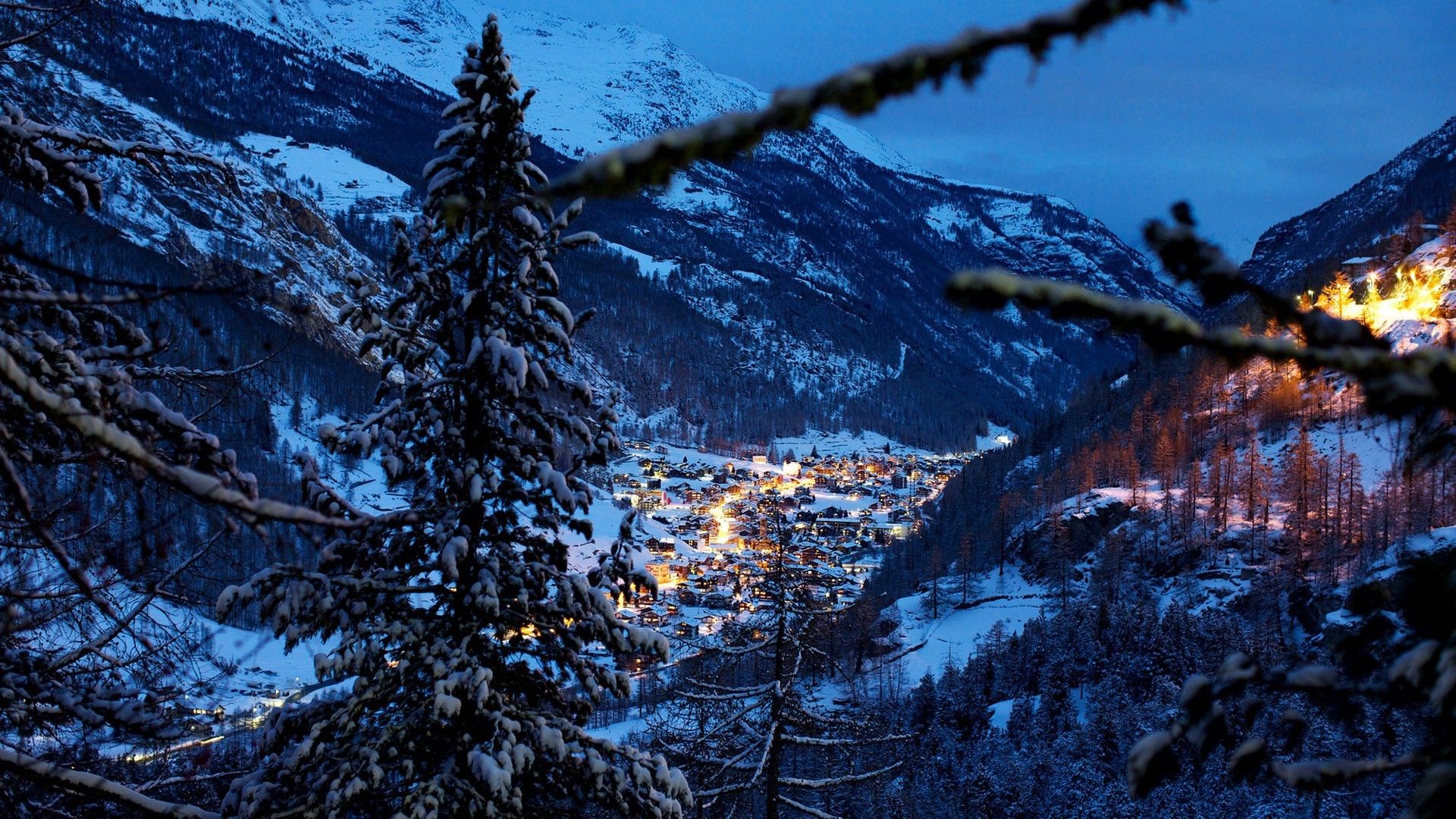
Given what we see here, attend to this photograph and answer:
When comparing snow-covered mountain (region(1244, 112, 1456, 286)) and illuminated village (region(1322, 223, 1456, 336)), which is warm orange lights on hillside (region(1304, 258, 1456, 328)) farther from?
snow-covered mountain (region(1244, 112, 1456, 286))

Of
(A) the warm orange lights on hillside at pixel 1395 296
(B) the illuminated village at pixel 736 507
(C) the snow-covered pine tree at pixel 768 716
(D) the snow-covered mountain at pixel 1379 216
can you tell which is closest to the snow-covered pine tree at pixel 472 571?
(C) the snow-covered pine tree at pixel 768 716

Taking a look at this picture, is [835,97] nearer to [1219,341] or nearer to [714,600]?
[1219,341]

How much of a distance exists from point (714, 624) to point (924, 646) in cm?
1590

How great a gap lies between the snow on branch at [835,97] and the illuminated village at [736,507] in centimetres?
4168

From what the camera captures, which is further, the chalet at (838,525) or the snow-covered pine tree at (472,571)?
the chalet at (838,525)

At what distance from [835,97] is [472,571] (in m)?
6.73

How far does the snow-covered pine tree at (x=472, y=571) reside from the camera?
6.71m

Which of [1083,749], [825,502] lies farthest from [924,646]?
[825,502]

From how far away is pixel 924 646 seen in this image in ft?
196

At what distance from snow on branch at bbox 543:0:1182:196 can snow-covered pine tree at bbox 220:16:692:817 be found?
19.2 feet

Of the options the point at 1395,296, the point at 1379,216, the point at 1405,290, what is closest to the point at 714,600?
the point at 1405,290

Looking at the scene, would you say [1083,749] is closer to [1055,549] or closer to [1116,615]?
[1116,615]

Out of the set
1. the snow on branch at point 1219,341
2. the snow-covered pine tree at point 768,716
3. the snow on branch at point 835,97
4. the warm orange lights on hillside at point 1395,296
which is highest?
the warm orange lights on hillside at point 1395,296

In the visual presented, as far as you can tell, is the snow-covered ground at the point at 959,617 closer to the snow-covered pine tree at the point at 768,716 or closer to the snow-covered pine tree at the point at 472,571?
the snow-covered pine tree at the point at 768,716
